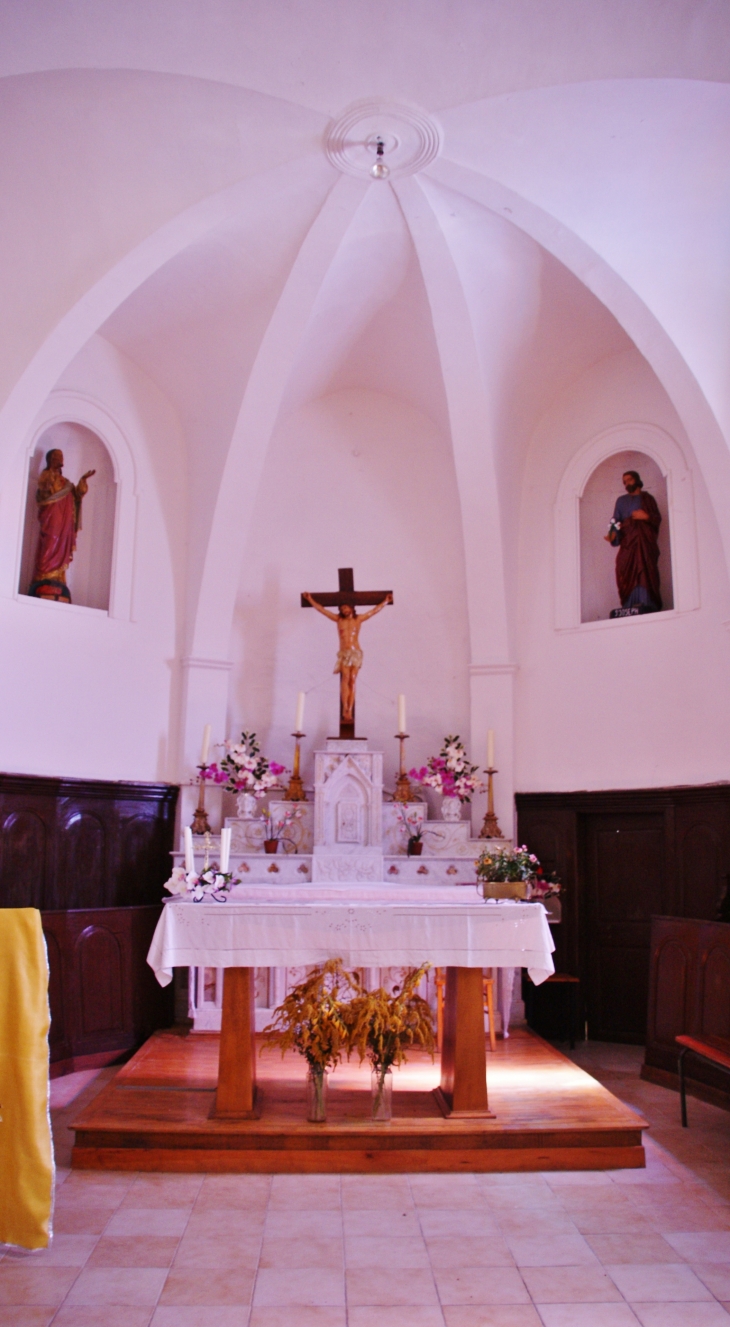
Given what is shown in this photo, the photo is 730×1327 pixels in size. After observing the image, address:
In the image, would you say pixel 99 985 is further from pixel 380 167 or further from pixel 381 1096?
pixel 380 167

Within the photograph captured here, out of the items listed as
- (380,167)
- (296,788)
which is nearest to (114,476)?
(296,788)

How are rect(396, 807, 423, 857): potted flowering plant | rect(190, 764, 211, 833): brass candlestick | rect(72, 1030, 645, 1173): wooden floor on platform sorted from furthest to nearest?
1. rect(396, 807, 423, 857): potted flowering plant
2. rect(190, 764, 211, 833): brass candlestick
3. rect(72, 1030, 645, 1173): wooden floor on platform

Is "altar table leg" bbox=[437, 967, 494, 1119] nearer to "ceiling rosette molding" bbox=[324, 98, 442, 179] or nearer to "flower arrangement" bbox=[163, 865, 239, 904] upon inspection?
"flower arrangement" bbox=[163, 865, 239, 904]

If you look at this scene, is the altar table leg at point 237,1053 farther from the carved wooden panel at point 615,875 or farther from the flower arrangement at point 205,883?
the carved wooden panel at point 615,875

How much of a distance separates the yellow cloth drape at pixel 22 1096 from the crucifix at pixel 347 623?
533cm

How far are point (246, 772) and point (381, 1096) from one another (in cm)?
400

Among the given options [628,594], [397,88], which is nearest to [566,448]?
[628,594]

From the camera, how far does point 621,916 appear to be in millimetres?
9461

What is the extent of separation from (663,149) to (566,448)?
342cm

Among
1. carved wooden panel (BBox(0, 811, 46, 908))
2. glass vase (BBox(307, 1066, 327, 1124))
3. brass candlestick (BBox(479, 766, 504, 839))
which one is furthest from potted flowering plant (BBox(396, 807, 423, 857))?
glass vase (BBox(307, 1066, 327, 1124))

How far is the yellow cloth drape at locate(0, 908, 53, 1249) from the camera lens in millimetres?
4473

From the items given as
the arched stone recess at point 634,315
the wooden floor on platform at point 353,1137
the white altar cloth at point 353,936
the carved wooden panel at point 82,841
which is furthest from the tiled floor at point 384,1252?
the arched stone recess at point 634,315

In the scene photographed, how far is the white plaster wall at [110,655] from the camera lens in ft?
28.8

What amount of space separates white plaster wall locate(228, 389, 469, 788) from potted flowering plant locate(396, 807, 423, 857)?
2.31ft
